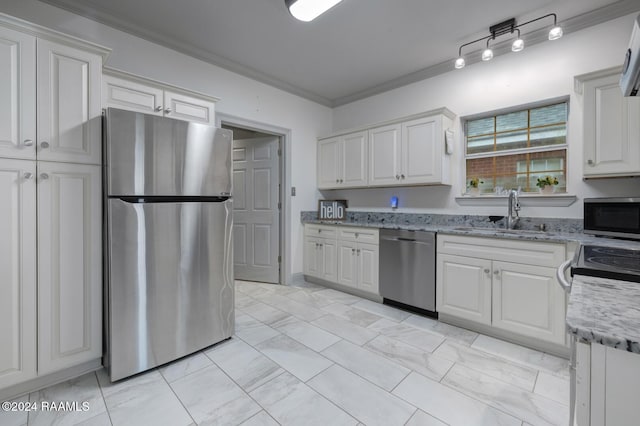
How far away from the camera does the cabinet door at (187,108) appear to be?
2.25 meters

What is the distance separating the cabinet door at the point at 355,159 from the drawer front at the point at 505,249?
1392 mm

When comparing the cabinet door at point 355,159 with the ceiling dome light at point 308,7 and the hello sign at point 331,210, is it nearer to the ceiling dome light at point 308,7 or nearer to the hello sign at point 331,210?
the hello sign at point 331,210

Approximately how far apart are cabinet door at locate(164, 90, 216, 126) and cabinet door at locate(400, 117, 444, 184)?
2.09 metres

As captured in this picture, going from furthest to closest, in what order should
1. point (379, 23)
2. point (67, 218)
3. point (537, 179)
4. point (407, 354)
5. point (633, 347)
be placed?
point (537, 179) < point (379, 23) < point (407, 354) < point (67, 218) < point (633, 347)

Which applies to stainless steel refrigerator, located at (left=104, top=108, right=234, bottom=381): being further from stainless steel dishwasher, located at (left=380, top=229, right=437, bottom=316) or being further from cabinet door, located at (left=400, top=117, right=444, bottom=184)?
cabinet door, located at (left=400, top=117, right=444, bottom=184)

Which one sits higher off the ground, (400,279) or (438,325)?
(400,279)

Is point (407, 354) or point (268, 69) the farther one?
point (268, 69)

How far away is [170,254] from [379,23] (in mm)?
2563

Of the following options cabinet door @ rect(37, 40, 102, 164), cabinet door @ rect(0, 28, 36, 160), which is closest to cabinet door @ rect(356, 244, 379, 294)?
cabinet door @ rect(37, 40, 102, 164)

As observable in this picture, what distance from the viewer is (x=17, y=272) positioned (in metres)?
1.57

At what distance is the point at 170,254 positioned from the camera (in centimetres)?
192

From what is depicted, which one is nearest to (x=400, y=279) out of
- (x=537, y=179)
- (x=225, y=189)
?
(x=537, y=179)

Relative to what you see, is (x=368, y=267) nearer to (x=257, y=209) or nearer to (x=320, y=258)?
(x=320, y=258)

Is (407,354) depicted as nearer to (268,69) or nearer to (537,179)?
(537,179)
